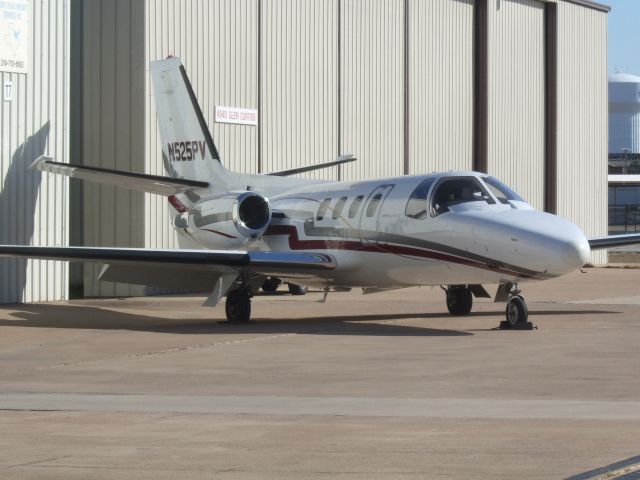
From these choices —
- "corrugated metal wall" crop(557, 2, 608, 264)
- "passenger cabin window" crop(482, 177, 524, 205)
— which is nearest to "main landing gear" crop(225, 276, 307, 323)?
"passenger cabin window" crop(482, 177, 524, 205)

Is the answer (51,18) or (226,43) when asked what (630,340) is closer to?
(51,18)

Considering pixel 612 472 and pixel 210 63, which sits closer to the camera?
pixel 612 472

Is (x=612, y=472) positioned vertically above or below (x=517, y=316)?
below

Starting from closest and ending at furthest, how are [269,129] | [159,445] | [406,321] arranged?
[159,445] < [406,321] < [269,129]

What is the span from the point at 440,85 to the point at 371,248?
17.8 metres

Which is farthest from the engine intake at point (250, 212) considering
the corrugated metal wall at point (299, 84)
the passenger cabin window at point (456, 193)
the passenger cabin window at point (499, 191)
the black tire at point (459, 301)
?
the corrugated metal wall at point (299, 84)

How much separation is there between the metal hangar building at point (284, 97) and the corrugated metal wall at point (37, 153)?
3 centimetres

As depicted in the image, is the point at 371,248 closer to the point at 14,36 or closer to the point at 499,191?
the point at 499,191

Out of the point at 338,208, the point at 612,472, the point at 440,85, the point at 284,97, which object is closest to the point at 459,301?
the point at 338,208

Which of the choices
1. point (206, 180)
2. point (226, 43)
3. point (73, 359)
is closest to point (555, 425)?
point (73, 359)

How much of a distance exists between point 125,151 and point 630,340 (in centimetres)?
1482

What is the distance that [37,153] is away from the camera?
24.7 metres

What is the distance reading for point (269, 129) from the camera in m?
30.4

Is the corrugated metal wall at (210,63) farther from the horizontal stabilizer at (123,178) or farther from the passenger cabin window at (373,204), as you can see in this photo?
the passenger cabin window at (373,204)
